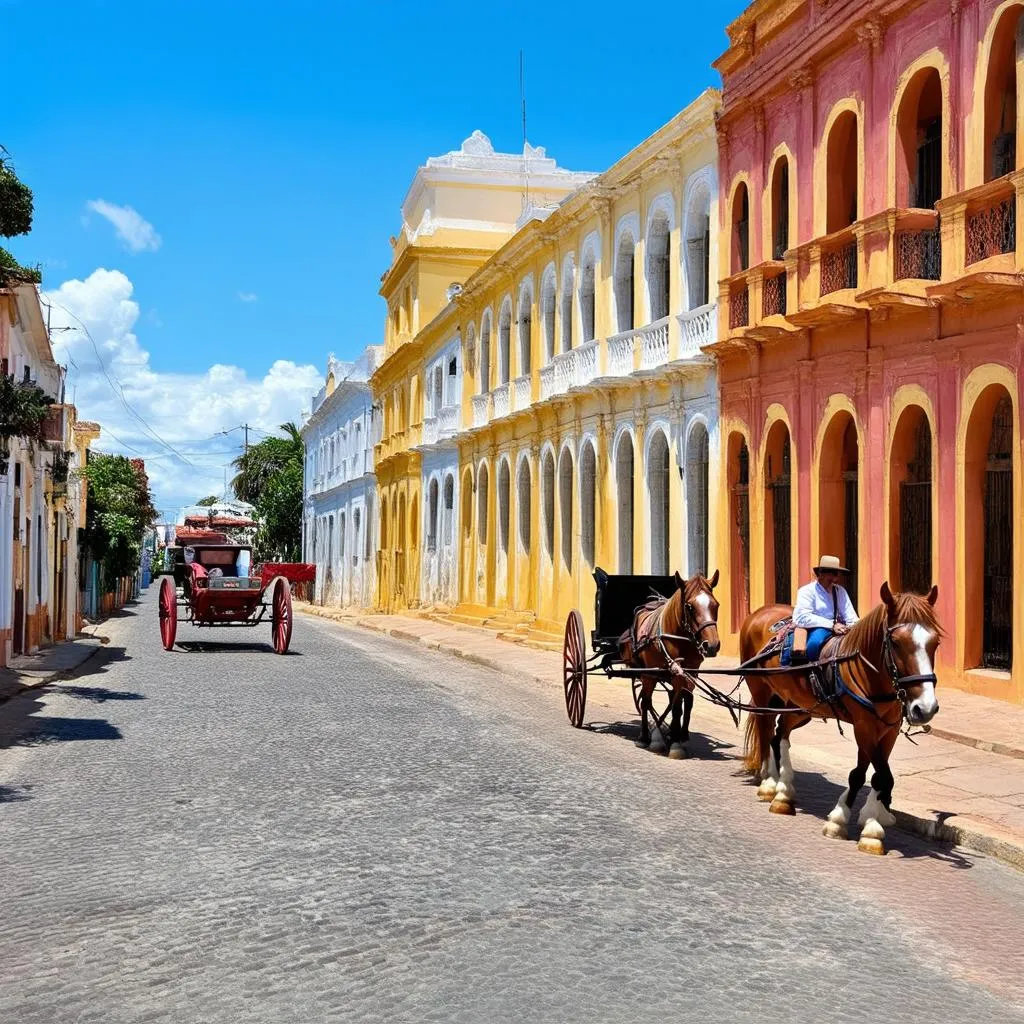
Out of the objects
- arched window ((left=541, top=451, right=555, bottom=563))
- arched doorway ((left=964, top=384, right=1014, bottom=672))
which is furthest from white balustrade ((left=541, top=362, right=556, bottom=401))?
arched doorway ((left=964, top=384, right=1014, bottom=672))

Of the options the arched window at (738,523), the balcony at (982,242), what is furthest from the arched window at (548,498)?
the balcony at (982,242)

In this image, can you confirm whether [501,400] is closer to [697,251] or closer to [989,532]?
[697,251]

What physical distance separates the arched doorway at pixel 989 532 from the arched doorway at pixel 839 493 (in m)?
3.04

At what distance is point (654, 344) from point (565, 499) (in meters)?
6.14

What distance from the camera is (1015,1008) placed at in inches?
205

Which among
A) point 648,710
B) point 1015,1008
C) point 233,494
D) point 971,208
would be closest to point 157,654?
point 648,710

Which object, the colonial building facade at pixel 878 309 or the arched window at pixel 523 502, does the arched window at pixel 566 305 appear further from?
the colonial building facade at pixel 878 309

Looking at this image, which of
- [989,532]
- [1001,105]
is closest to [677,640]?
[989,532]

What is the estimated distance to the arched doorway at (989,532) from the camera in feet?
48.9

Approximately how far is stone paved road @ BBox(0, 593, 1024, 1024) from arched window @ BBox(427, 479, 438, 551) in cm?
2881

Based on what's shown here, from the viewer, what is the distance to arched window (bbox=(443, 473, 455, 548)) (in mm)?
38562

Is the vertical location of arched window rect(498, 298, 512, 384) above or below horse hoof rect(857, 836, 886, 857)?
above

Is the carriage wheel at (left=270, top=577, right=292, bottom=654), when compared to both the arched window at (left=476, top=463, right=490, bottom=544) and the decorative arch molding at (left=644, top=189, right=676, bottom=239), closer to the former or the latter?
the decorative arch molding at (left=644, top=189, right=676, bottom=239)

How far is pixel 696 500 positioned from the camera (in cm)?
2270
